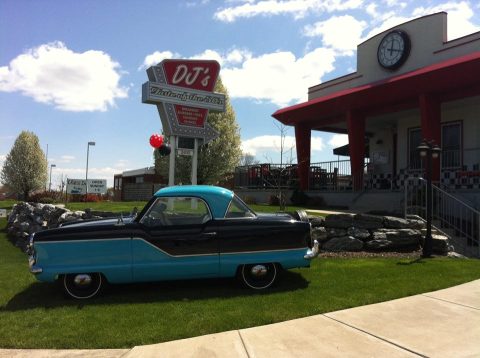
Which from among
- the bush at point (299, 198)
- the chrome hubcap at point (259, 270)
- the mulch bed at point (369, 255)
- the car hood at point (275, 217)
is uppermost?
the bush at point (299, 198)

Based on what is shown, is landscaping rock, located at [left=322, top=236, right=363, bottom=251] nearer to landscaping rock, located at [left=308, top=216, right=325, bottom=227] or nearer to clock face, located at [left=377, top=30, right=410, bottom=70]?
landscaping rock, located at [left=308, top=216, right=325, bottom=227]

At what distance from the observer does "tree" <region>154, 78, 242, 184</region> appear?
22.9 metres

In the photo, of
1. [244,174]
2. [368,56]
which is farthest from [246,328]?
[244,174]

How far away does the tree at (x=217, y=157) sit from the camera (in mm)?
22938

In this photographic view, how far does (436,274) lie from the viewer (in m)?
7.61

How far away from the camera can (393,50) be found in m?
17.5

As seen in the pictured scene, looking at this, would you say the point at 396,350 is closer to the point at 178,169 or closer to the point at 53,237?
the point at 53,237

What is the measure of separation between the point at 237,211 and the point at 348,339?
2625mm

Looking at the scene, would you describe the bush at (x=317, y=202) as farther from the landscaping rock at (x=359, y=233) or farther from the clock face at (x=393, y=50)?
the landscaping rock at (x=359, y=233)

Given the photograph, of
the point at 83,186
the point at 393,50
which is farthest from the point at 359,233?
the point at 83,186

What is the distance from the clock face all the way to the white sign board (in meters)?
14.3

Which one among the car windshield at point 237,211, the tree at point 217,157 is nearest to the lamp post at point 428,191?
the car windshield at point 237,211

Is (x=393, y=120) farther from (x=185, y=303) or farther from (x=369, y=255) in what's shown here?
(x=185, y=303)

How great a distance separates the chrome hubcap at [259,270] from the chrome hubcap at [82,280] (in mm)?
2260
